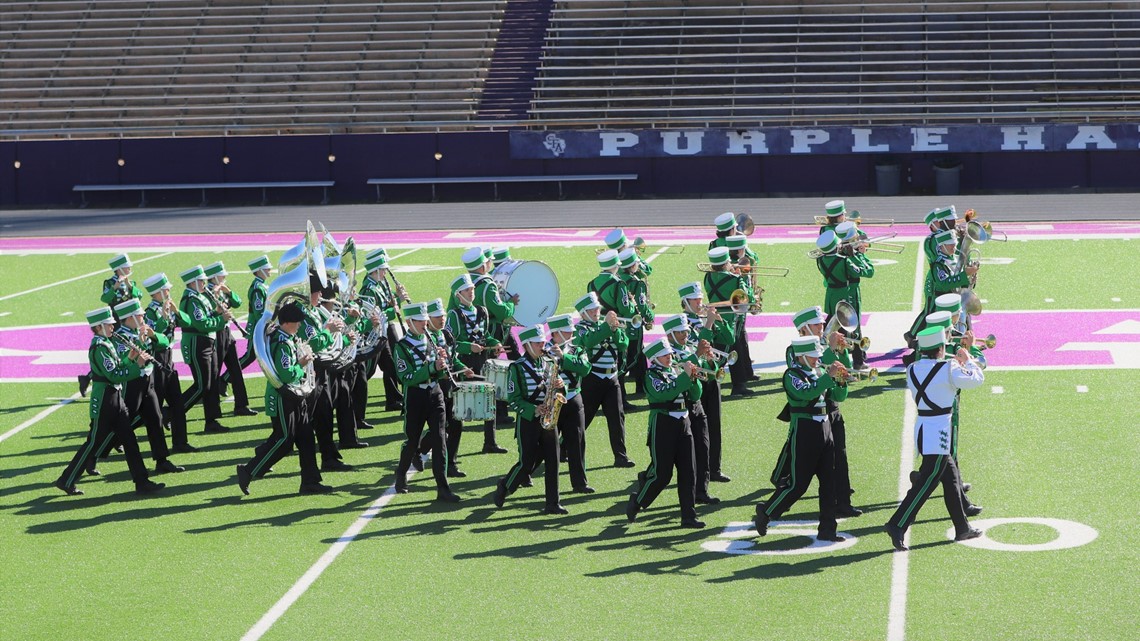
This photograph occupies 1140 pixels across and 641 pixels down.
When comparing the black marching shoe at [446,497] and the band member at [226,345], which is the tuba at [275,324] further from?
the band member at [226,345]

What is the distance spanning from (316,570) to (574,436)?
8.57 feet

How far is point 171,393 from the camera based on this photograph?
14.3 meters

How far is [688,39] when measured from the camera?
37.8 metres

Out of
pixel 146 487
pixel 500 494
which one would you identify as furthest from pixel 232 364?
A: pixel 500 494

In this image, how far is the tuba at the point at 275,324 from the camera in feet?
41.2

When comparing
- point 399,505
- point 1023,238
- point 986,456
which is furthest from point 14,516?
point 1023,238

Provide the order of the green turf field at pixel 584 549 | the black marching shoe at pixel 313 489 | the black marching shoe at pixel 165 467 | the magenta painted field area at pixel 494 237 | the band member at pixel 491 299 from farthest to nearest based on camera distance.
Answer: the magenta painted field area at pixel 494 237, the band member at pixel 491 299, the black marching shoe at pixel 165 467, the black marching shoe at pixel 313 489, the green turf field at pixel 584 549

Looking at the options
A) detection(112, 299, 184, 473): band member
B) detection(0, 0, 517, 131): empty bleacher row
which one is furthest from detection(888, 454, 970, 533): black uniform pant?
detection(0, 0, 517, 131): empty bleacher row

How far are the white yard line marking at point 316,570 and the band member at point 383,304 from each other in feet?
7.68

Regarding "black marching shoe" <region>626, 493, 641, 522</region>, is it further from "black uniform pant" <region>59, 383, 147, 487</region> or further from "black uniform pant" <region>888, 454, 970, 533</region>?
"black uniform pant" <region>59, 383, 147, 487</region>

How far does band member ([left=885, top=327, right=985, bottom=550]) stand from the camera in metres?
10.4

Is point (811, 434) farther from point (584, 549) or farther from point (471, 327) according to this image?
point (471, 327)

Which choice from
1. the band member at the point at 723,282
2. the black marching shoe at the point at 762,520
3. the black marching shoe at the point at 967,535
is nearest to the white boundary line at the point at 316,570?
the black marching shoe at the point at 762,520

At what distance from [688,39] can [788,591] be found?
29641 millimetres
